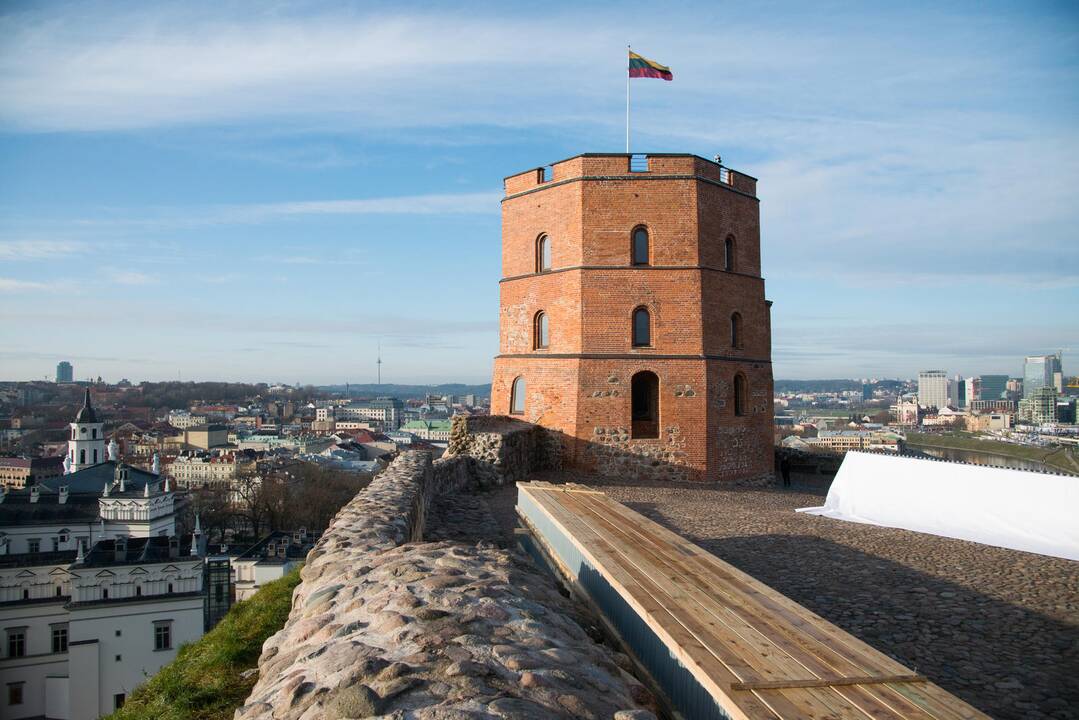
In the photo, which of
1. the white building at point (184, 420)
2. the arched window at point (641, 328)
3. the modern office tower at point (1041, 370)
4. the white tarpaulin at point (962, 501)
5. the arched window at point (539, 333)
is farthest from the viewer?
the white building at point (184, 420)

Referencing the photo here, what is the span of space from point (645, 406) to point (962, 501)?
9.07m

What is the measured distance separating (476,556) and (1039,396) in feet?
240

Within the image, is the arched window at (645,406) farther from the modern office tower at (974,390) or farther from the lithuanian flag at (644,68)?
the modern office tower at (974,390)

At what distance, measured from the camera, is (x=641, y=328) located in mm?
17781

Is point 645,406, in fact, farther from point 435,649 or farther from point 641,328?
point 435,649

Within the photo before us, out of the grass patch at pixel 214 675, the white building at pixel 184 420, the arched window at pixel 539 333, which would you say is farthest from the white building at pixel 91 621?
the white building at pixel 184 420

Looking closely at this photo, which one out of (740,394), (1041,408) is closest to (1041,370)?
(1041,408)

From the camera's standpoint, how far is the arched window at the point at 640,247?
58.4 feet

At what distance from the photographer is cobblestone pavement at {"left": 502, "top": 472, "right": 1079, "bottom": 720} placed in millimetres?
5367

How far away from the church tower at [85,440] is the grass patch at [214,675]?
6425 cm

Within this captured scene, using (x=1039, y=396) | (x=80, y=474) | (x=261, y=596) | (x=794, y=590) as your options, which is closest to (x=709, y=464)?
(x=794, y=590)

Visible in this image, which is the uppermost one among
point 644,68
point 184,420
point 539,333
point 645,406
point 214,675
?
point 644,68

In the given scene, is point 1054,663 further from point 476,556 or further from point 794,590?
point 476,556

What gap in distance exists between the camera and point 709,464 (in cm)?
1739
